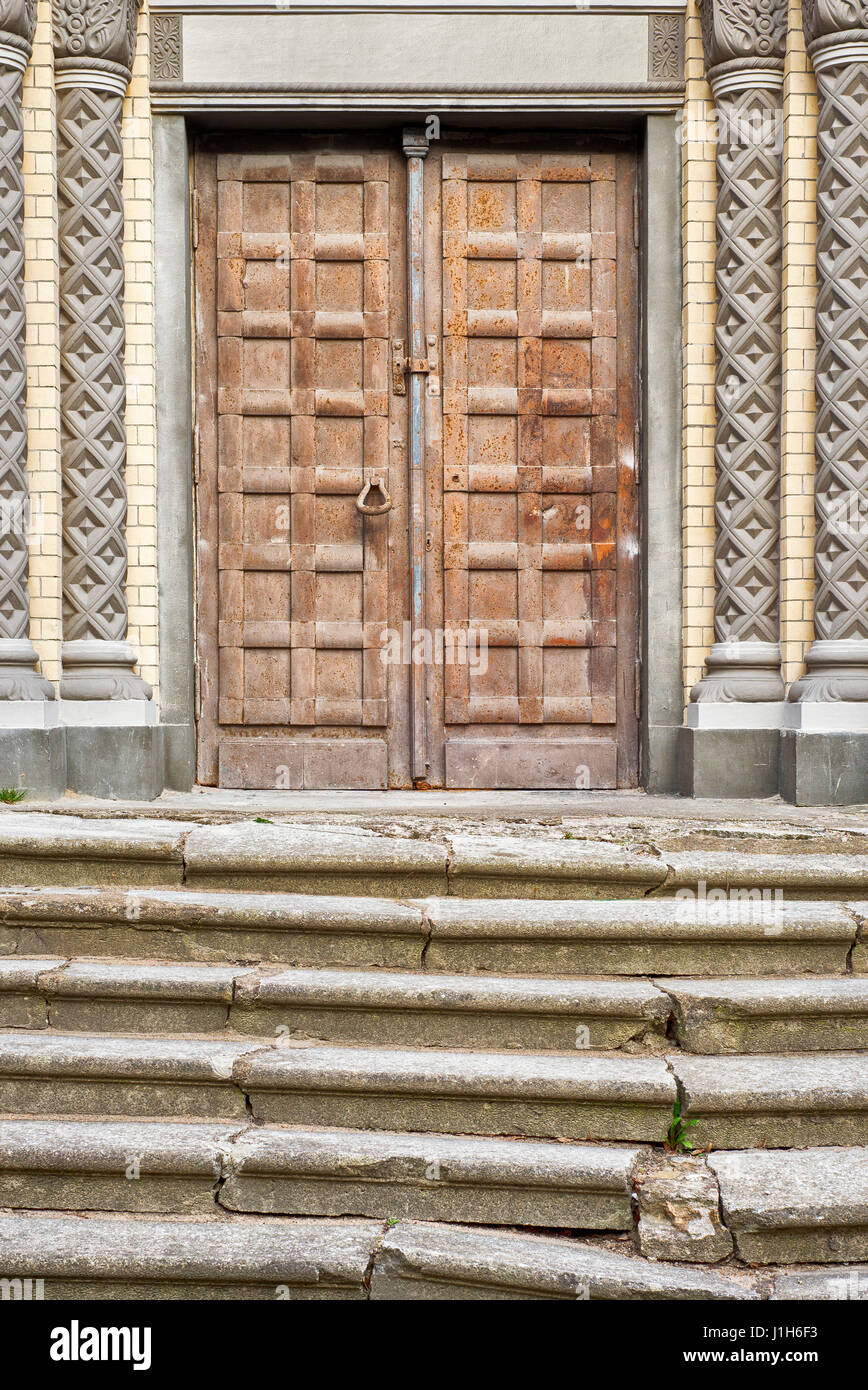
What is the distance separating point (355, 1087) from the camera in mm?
3125

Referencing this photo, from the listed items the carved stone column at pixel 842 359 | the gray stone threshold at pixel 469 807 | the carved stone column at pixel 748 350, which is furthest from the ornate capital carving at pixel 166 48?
the gray stone threshold at pixel 469 807

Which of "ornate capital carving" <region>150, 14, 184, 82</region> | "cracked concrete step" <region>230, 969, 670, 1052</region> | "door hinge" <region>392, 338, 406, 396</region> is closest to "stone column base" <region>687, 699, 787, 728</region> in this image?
"door hinge" <region>392, 338, 406, 396</region>

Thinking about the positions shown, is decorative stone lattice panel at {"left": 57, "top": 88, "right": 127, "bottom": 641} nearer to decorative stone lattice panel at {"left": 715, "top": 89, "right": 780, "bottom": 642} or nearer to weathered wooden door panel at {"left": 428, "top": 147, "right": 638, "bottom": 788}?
weathered wooden door panel at {"left": 428, "top": 147, "right": 638, "bottom": 788}

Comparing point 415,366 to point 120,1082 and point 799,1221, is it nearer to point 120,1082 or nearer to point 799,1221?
point 120,1082

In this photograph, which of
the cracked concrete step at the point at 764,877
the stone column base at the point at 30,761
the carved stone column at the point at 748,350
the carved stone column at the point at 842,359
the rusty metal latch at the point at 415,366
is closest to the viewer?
the cracked concrete step at the point at 764,877

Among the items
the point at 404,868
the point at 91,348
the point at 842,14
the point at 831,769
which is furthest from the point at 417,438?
the point at 404,868

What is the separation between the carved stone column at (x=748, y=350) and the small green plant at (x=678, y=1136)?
2.90m

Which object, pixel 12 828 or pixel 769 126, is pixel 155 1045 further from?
pixel 769 126

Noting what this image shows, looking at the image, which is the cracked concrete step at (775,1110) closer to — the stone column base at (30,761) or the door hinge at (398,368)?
the stone column base at (30,761)

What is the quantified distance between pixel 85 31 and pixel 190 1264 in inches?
204

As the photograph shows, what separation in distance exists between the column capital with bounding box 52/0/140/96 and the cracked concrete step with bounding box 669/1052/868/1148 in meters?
4.98

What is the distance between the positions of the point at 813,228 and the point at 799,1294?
4625 millimetres

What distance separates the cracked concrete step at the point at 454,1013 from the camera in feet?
10.9

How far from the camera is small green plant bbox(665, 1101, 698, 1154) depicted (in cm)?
304
